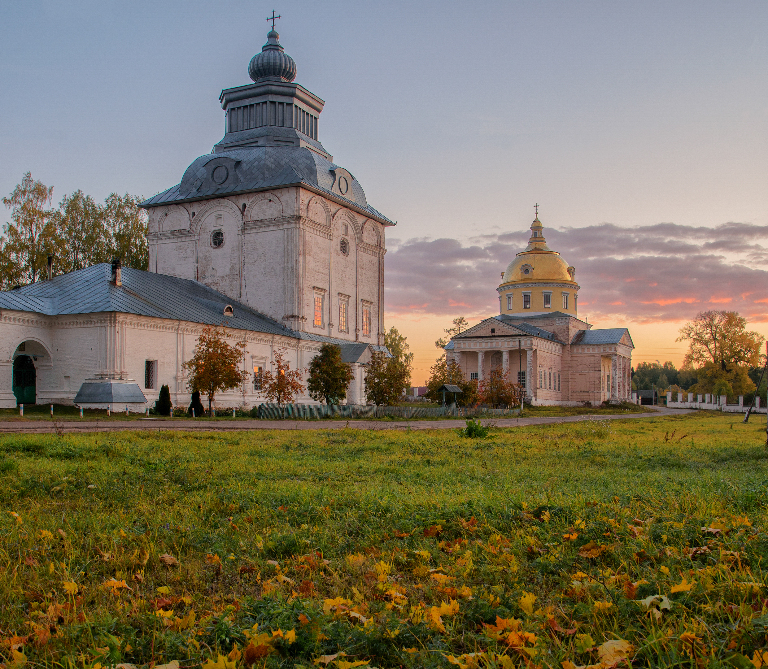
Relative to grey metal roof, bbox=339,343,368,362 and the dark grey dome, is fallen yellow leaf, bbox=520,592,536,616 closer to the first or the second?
grey metal roof, bbox=339,343,368,362

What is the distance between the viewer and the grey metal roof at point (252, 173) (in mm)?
44250

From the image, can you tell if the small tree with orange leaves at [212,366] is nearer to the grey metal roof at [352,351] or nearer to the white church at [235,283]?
the white church at [235,283]

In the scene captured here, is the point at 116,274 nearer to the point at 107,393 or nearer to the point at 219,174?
the point at 107,393

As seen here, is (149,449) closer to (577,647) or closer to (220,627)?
(220,627)

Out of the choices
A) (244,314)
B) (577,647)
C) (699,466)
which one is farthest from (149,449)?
(244,314)

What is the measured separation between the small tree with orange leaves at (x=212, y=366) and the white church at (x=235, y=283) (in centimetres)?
209

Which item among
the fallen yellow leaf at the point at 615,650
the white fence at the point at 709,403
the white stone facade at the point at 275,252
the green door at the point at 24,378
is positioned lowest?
the white fence at the point at 709,403

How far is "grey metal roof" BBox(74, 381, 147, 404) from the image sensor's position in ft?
95.6

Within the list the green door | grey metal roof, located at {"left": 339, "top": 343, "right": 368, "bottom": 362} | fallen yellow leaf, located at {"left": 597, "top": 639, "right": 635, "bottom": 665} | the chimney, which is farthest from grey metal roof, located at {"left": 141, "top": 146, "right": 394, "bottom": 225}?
fallen yellow leaf, located at {"left": 597, "top": 639, "right": 635, "bottom": 665}

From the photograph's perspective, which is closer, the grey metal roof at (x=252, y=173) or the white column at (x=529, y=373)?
the grey metal roof at (x=252, y=173)

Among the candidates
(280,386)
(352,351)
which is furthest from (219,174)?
(280,386)

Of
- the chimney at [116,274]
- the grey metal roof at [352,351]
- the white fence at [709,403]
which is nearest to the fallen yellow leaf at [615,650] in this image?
the chimney at [116,274]

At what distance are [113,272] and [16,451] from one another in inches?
907

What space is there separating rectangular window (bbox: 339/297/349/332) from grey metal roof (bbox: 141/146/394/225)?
697 centimetres
